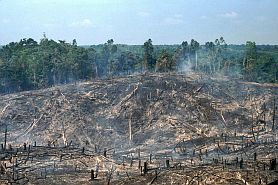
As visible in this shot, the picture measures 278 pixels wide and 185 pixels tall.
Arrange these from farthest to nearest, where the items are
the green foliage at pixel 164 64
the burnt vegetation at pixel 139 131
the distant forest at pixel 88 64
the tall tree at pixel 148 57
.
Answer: the tall tree at pixel 148 57
the green foliage at pixel 164 64
the distant forest at pixel 88 64
the burnt vegetation at pixel 139 131

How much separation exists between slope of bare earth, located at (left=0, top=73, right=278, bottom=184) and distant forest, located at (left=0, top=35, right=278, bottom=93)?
1339 cm

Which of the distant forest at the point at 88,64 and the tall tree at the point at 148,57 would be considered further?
the tall tree at the point at 148,57

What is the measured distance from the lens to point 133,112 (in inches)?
1324

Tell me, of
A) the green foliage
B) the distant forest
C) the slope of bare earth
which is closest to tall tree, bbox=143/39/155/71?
the distant forest

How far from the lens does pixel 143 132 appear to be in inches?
1204

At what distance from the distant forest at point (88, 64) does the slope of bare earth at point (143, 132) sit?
13.4 meters

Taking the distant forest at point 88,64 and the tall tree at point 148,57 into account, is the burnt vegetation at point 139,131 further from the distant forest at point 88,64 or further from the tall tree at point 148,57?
the tall tree at point 148,57

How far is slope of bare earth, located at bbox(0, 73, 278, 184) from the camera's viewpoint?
19875 mm

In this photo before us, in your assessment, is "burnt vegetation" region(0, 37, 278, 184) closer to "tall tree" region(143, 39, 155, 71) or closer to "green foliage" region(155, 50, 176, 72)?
"green foliage" region(155, 50, 176, 72)

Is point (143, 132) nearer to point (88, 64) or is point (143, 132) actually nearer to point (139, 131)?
point (139, 131)

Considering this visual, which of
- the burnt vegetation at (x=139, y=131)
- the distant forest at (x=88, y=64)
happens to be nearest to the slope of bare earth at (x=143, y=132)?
the burnt vegetation at (x=139, y=131)

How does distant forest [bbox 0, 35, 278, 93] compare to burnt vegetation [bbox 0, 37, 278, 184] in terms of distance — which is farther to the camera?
distant forest [bbox 0, 35, 278, 93]

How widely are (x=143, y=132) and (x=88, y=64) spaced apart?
32.0 m

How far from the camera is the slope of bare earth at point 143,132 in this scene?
1988 cm
